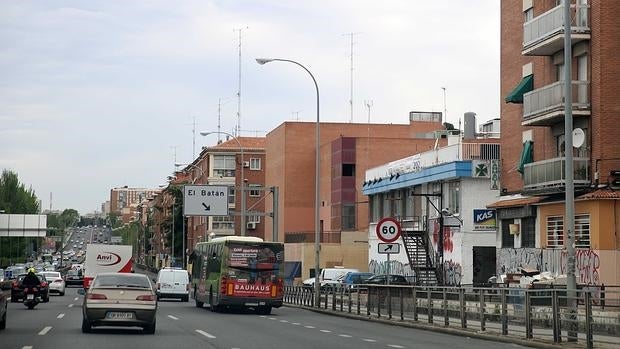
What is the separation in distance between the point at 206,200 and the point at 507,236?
21.2 m

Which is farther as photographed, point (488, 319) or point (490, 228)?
point (490, 228)

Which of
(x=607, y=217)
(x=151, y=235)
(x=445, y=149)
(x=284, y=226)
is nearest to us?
(x=607, y=217)

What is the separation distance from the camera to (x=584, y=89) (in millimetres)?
37156

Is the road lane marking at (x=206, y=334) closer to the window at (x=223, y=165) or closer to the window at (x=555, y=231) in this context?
the window at (x=555, y=231)

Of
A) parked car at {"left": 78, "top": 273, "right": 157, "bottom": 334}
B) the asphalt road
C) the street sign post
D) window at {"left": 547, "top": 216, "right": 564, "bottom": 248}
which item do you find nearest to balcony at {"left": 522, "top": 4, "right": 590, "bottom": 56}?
window at {"left": 547, "top": 216, "right": 564, "bottom": 248}

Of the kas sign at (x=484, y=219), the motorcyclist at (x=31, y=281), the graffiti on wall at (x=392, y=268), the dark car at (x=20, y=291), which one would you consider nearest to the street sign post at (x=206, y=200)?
the graffiti on wall at (x=392, y=268)

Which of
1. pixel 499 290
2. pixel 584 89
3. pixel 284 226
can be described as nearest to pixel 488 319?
pixel 499 290

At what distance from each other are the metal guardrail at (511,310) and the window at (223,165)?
273ft

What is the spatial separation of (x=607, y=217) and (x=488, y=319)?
33.4ft

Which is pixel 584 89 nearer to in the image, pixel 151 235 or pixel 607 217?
pixel 607 217

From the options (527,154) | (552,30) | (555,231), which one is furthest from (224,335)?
(527,154)

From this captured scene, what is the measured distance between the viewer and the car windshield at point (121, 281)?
2517 cm

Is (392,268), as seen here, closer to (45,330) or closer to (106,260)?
(106,260)

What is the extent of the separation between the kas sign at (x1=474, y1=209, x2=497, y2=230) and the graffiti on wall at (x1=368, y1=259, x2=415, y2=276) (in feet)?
24.0
